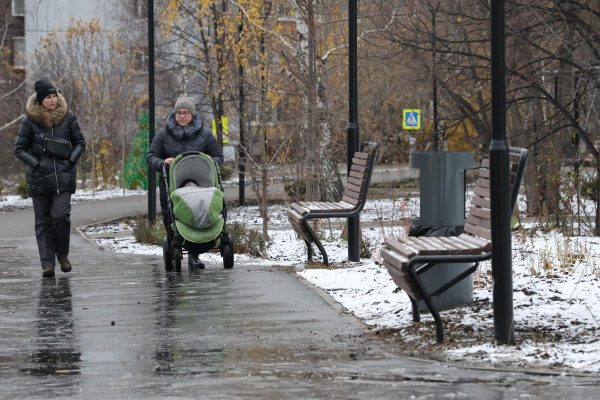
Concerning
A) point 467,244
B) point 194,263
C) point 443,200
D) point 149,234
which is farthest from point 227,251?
point 467,244

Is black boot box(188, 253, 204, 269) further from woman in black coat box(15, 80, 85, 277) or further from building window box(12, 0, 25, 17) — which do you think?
building window box(12, 0, 25, 17)

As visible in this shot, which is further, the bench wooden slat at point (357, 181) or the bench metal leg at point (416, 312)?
the bench wooden slat at point (357, 181)

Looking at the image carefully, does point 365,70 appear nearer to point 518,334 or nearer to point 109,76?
point 109,76

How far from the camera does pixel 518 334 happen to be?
957cm

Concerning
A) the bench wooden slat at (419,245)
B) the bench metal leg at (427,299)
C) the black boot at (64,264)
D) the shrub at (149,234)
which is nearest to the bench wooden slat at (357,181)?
the black boot at (64,264)

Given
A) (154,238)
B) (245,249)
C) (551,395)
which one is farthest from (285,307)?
(154,238)

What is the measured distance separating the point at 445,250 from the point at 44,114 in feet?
20.6

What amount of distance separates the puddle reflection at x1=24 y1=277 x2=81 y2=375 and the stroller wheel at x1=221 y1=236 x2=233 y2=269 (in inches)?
68.3

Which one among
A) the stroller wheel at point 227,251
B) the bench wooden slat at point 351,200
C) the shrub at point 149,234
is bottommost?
the shrub at point 149,234

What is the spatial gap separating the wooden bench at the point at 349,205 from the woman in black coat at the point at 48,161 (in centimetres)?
222

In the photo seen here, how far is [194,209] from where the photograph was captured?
14469mm

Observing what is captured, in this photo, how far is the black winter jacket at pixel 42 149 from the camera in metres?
14.6

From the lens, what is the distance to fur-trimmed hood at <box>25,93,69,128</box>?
48.3ft

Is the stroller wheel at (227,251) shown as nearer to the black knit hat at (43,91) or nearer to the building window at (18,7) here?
the black knit hat at (43,91)
